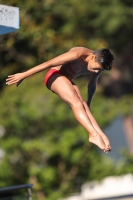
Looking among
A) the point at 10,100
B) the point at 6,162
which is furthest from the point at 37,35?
the point at 6,162

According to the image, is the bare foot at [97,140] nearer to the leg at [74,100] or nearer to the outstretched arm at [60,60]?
the leg at [74,100]

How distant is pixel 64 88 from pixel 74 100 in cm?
Answer: 17

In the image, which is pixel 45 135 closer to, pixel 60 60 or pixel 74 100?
pixel 74 100

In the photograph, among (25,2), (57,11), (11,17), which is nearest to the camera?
(11,17)

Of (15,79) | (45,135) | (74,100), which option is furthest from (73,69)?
(45,135)

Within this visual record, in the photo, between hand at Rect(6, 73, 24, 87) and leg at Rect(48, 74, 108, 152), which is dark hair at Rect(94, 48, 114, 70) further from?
hand at Rect(6, 73, 24, 87)

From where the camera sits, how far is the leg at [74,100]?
726 centimetres

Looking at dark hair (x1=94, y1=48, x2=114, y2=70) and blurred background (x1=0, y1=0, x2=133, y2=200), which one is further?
blurred background (x1=0, y1=0, x2=133, y2=200)

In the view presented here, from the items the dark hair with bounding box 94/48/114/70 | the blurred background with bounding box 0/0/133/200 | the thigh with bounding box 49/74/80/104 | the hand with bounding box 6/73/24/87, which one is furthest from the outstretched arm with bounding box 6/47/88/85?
the blurred background with bounding box 0/0/133/200

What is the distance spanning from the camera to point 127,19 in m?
19.0

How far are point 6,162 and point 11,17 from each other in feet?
18.1

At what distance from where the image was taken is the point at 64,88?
Result: 7.46m

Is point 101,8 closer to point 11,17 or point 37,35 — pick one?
point 37,35

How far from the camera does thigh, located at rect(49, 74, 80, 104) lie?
7.45 metres
